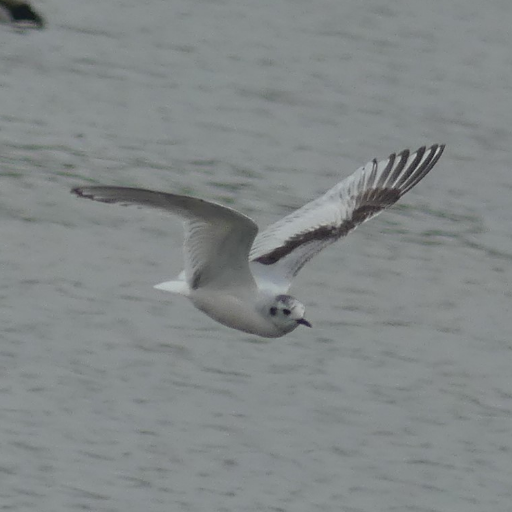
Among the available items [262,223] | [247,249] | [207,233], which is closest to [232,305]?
[247,249]

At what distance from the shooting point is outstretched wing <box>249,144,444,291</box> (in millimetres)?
11867

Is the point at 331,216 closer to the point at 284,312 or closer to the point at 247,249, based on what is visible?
the point at 284,312

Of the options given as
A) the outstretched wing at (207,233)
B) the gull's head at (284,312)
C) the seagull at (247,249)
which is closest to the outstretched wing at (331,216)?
the seagull at (247,249)

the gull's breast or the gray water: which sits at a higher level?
the gull's breast

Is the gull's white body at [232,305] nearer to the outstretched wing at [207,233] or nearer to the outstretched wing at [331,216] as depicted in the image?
the outstretched wing at [207,233]

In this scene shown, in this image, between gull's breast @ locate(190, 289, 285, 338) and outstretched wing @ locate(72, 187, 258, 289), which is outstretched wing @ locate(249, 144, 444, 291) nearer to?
gull's breast @ locate(190, 289, 285, 338)

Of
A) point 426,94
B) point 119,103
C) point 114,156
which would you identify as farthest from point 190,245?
point 426,94

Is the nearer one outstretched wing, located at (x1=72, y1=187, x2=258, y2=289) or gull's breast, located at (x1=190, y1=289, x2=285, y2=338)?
outstretched wing, located at (x1=72, y1=187, x2=258, y2=289)

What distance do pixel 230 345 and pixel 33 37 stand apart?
10218mm

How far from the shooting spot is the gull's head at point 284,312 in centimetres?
1115

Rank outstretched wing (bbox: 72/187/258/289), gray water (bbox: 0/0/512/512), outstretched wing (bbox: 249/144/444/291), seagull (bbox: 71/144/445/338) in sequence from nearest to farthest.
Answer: outstretched wing (bbox: 72/187/258/289) → seagull (bbox: 71/144/445/338) → outstretched wing (bbox: 249/144/444/291) → gray water (bbox: 0/0/512/512)

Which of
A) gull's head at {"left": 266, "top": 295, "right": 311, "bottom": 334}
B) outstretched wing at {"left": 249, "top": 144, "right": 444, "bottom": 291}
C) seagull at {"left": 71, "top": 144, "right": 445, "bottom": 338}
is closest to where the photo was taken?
seagull at {"left": 71, "top": 144, "right": 445, "bottom": 338}

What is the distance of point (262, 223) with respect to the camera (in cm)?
1827

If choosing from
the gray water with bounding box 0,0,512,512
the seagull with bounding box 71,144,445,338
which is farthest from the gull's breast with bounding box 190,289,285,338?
the gray water with bounding box 0,0,512,512
